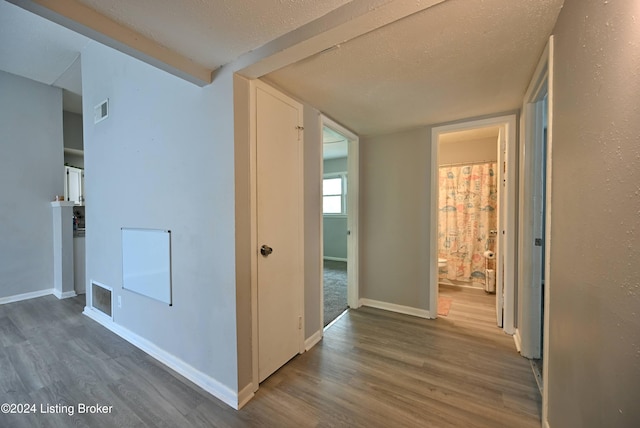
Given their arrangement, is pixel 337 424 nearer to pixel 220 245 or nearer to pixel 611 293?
pixel 220 245

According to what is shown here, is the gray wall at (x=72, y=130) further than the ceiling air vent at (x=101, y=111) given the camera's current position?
Yes

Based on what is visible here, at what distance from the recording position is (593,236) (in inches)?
33.4

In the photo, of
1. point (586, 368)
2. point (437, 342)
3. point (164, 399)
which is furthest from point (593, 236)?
point (164, 399)

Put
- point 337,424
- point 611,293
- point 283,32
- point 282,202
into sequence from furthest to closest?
point 282,202, point 337,424, point 283,32, point 611,293

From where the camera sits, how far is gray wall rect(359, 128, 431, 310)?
286 cm

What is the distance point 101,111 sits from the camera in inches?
101

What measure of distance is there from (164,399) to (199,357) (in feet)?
0.92

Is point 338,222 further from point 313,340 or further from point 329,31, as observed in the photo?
point 329,31

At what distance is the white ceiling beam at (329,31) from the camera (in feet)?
3.44

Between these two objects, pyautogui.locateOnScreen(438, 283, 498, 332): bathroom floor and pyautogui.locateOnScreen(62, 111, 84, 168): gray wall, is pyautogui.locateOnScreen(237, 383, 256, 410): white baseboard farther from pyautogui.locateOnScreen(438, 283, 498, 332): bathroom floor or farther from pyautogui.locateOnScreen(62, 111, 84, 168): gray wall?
pyautogui.locateOnScreen(62, 111, 84, 168): gray wall

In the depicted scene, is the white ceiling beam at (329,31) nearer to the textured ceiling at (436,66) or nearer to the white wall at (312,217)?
the textured ceiling at (436,66)

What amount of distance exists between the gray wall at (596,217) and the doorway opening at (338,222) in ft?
5.53

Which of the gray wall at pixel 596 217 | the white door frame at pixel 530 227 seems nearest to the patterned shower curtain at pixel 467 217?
the white door frame at pixel 530 227

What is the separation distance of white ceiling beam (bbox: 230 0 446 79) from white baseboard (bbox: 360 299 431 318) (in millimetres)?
2736
